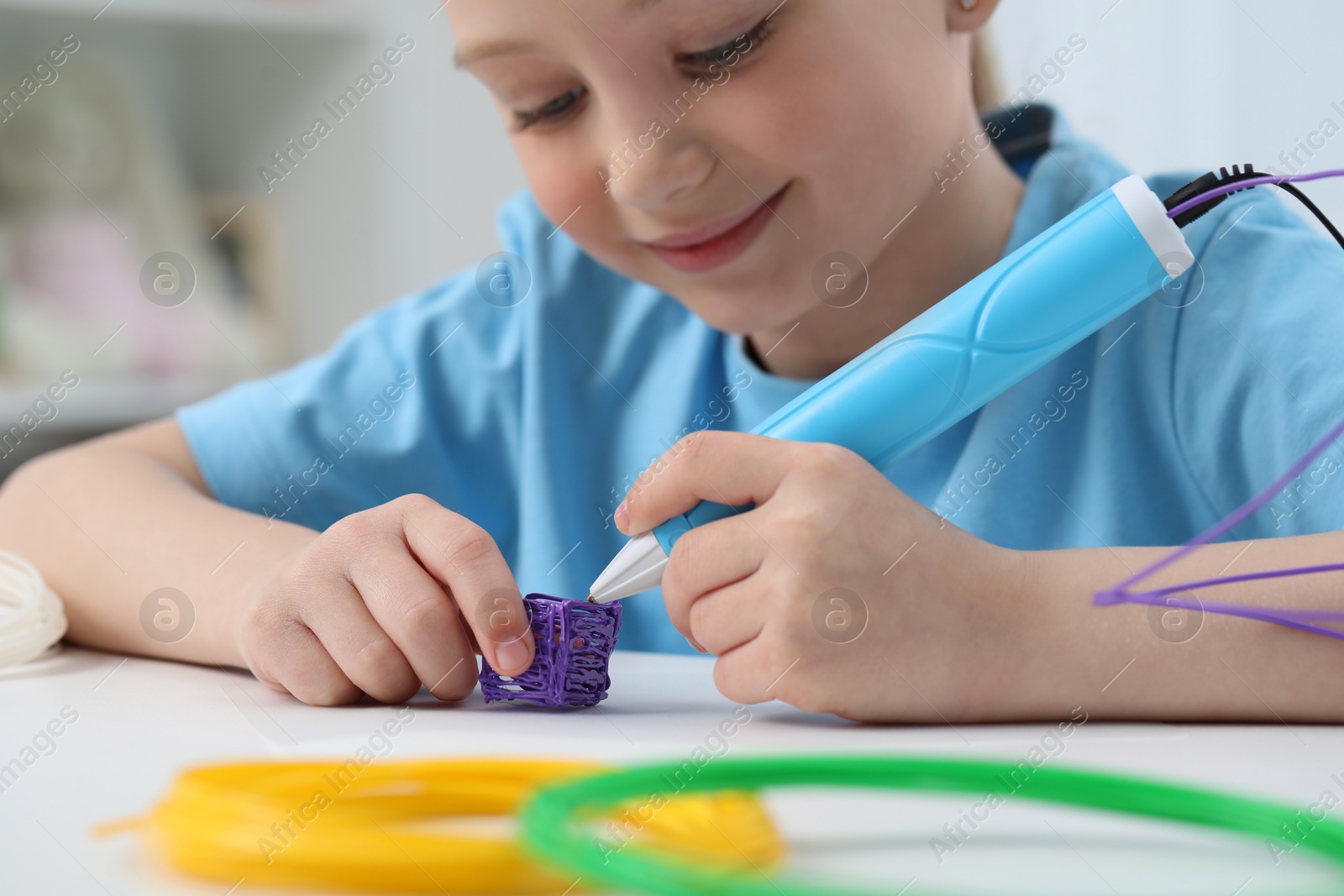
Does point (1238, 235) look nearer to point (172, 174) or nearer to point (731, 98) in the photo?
point (731, 98)

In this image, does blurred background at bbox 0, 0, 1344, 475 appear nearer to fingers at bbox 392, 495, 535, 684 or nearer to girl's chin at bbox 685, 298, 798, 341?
girl's chin at bbox 685, 298, 798, 341

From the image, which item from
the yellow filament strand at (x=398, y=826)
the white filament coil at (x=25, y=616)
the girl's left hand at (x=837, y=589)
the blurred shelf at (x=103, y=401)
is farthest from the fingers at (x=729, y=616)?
the blurred shelf at (x=103, y=401)

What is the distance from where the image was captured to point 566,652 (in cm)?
43

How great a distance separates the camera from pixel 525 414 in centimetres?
79

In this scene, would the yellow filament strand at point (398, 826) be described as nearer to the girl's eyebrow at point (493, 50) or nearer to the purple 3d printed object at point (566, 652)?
the purple 3d printed object at point (566, 652)

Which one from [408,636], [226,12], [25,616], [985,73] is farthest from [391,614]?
[226,12]

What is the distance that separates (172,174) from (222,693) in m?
1.06

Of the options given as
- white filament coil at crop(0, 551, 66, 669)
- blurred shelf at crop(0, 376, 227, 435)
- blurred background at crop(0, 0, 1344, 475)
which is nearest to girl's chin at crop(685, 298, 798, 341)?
white filament coil at crop(0, 551, 66, 669)

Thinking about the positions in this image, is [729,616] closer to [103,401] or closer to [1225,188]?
[1225,188]

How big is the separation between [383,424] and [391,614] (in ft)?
1.19

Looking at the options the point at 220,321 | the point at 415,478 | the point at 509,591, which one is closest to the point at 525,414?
the point at 415,478

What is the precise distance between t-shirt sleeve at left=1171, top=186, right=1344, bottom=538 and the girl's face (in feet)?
0.53

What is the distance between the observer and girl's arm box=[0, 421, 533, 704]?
45 cm

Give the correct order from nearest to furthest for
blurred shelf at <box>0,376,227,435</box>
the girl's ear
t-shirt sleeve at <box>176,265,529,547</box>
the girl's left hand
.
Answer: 1. the girl's left hand
2. the girl's ear
3. t-shirt sleeve at <box>176,265,529,547</box>
4. blurred shelf at <box>0,376,227,435</box>
